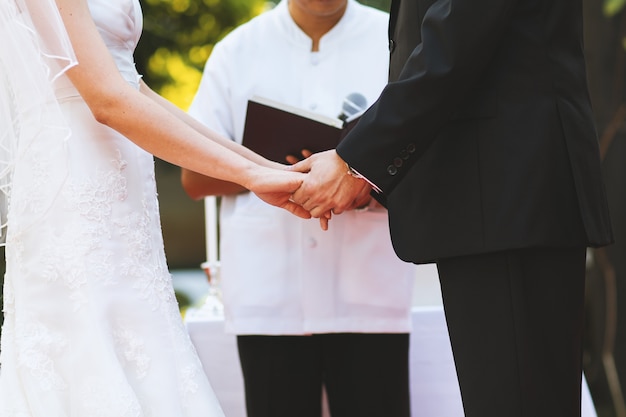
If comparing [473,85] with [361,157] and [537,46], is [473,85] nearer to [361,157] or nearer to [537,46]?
[537,46]

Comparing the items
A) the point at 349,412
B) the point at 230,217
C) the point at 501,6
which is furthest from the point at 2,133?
the point at 349,412

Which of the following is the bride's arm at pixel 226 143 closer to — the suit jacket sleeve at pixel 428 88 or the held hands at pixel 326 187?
the held hands at pixel 326 187

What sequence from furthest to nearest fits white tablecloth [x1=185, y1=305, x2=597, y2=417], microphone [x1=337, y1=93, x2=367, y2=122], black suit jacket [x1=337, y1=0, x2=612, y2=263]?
1. white tablecloth [x1=185, y1=305, x2=597, y2=417]
2. microphone [x1=337, y1=93, x2=367, y2=122]
3. black suit jacket [x1=337, y1=0, x2=612, y2=263]

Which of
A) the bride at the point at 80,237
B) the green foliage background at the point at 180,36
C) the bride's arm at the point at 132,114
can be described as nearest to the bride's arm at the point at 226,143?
the bride's arm at the point at 132,114

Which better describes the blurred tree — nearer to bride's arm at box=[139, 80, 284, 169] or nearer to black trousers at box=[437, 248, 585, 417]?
bride's arm at box=[139, 80, 284, 169]

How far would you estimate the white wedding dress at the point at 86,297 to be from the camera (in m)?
1.87

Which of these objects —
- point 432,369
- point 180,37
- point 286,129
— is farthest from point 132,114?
point 180,37

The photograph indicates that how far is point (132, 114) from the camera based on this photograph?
6.50ft

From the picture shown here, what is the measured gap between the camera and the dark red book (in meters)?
2.36

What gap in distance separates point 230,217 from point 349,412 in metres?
0.61

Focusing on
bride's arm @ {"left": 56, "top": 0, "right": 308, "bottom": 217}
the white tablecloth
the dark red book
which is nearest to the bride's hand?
bride's arm @ {"left": 56, "top": 0, "right": 308, "bottom": 217}

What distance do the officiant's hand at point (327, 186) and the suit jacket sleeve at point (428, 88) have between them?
0.59 ft

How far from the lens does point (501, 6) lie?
1821mm

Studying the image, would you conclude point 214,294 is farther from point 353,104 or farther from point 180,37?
point 180,37
